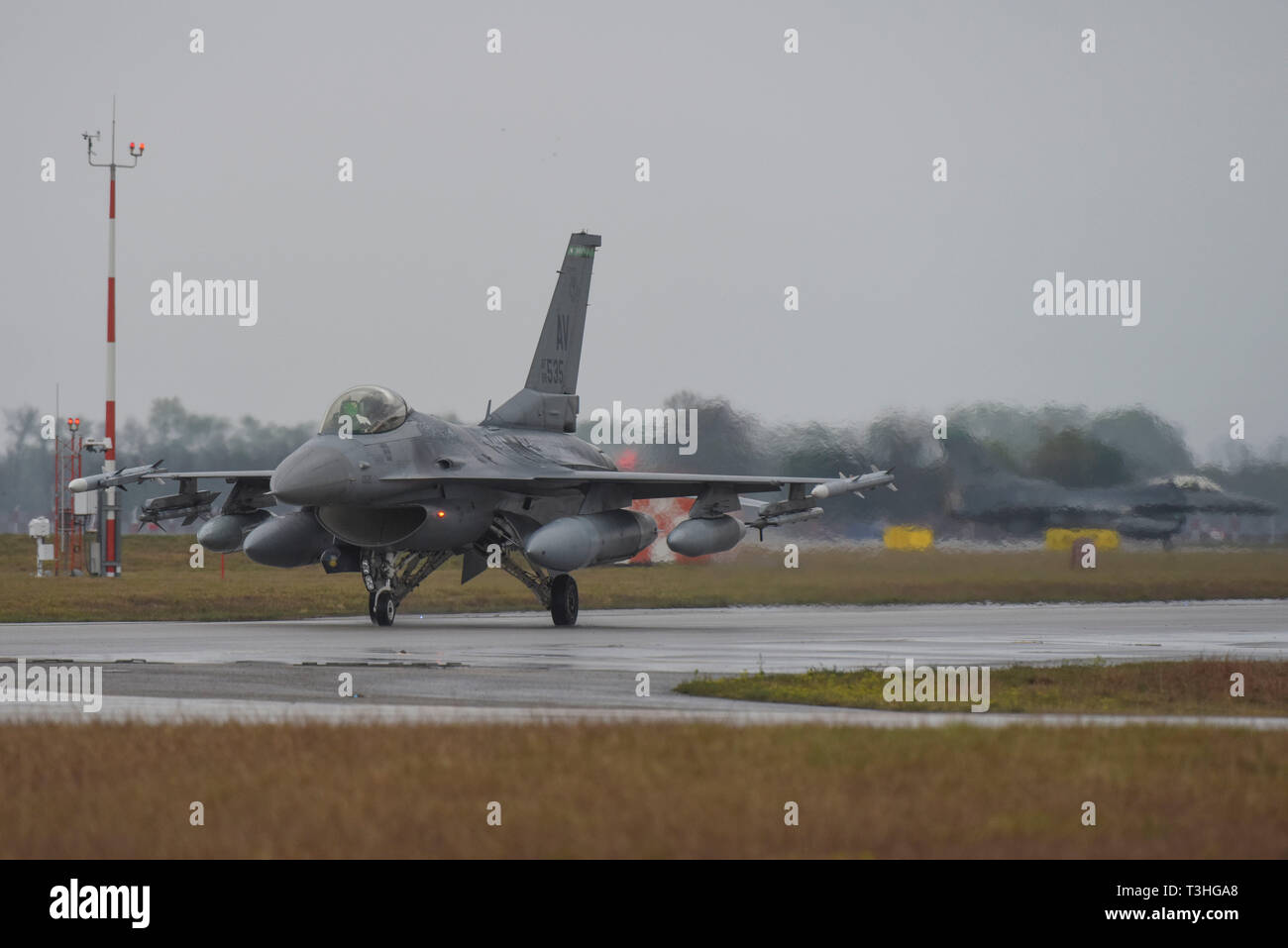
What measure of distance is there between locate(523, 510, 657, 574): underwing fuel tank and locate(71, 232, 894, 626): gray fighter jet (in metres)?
0.03

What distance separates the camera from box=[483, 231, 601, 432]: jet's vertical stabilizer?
34594 millimetres

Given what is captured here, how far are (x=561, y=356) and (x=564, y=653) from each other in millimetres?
13779

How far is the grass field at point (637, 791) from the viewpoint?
312 inches

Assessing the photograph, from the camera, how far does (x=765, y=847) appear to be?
25.6 ft

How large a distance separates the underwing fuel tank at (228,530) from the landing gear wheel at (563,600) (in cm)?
542

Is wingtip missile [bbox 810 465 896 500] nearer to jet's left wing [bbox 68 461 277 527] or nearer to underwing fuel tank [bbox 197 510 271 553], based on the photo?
jet's left wing [bbox 68 461 277 527]

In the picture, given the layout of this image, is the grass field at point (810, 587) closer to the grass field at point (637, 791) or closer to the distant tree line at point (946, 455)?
the distant tree line at point (946, 455)

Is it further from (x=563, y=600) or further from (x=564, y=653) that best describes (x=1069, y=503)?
(x=564, y=653)

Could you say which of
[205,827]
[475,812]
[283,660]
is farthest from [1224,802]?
[283,660]

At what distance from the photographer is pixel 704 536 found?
3038 cm

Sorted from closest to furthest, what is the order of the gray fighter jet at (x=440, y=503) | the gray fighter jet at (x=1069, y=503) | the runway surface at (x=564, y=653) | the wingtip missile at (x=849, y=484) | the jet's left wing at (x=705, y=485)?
the runway surface at (x=564, y=653) → the gray fighter jet at (x=440, y=503) → the wingtip missile at (x=849, y=484) → the jet's left wing at (x=705, y=485) → the gray fighter jet at (x=1069, y=503)

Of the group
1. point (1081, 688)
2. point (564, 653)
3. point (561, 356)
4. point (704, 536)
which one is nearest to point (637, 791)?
point (1081, 688)

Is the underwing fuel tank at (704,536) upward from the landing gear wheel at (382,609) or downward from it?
upward

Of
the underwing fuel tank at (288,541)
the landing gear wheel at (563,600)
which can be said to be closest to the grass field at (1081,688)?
the landing gear wheel at (563,600)
